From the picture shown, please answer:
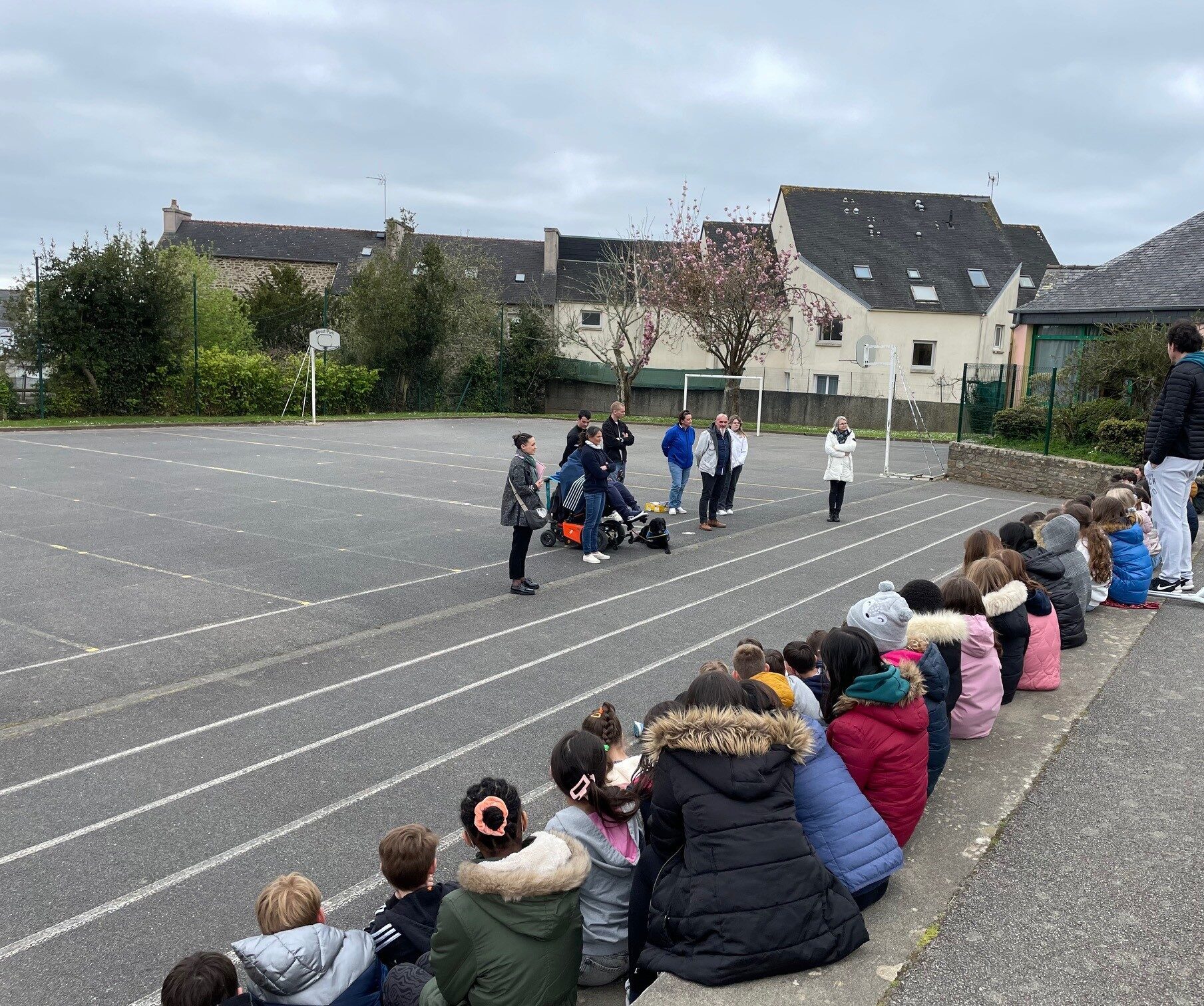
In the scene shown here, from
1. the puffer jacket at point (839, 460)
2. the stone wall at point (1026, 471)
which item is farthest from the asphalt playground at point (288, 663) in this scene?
the stone wall at point (1026, 471)

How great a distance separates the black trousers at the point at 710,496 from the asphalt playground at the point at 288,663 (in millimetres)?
500

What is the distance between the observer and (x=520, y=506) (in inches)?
437

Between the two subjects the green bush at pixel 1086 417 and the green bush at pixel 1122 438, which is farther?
the green bush at pixel 1086 417

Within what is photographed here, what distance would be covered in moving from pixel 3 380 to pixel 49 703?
89.4ft

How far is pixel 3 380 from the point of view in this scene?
3034 cm

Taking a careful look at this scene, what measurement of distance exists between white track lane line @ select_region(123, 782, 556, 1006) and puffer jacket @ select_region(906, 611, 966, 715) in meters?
2.29

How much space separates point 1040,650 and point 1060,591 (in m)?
1.30

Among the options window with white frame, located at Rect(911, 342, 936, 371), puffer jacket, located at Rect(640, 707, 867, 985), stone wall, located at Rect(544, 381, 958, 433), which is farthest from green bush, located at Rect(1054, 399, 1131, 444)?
window with white frame, located at Rect(911, 342, 936, 371)

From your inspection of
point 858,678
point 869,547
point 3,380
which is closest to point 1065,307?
point 869,547

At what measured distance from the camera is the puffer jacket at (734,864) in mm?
3459

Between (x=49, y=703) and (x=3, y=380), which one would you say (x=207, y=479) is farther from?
(x=3, y=380)

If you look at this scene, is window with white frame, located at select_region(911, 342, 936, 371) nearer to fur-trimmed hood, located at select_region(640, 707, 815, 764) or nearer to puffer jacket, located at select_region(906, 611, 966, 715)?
puffer jacket, located at select_region(906, 611, 966, 715)

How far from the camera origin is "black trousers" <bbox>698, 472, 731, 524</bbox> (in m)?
15.7

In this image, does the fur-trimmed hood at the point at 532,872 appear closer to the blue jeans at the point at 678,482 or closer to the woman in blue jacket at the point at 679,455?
the woman in blue jacket at the point at 679,455
